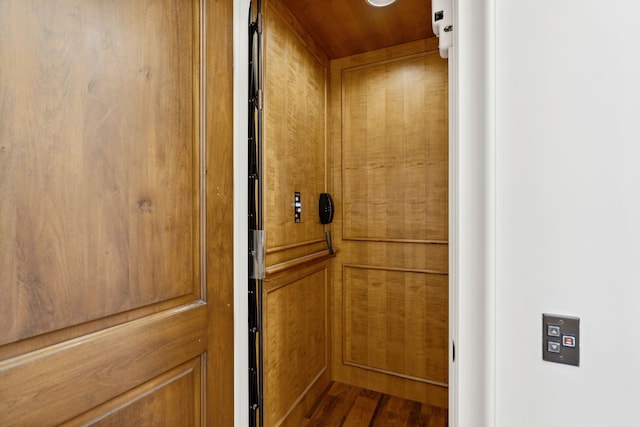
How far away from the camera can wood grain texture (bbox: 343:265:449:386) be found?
6.97 feet

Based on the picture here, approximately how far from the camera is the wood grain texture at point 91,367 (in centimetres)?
60

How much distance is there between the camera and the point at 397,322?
224 centimetres

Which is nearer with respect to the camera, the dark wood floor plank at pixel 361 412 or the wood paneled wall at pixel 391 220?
the dark wood floor plank at pixel 361 412

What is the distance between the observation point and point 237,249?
3.88ft

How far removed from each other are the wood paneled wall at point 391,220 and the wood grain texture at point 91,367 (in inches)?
60.9

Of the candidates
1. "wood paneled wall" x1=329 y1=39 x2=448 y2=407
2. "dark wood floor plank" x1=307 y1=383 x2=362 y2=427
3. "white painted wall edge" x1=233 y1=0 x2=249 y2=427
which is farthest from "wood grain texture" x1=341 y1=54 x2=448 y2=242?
"white painted wall edge" x1=233 y1=0 x2=249 y2=427

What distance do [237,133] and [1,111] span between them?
0.67m
